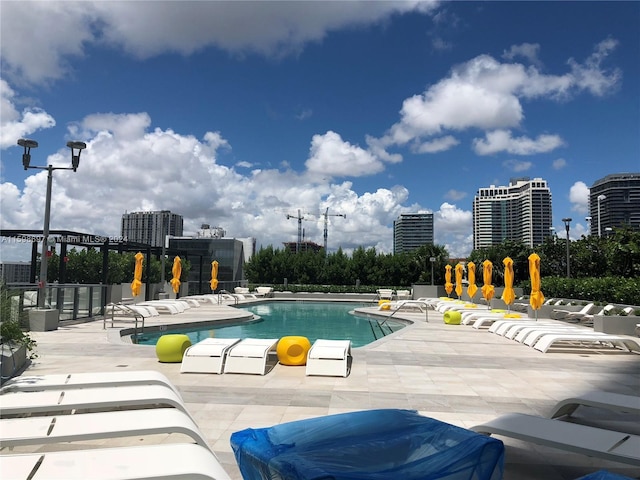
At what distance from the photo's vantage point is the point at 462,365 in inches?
353

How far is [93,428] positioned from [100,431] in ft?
0.39

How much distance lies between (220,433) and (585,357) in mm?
8717

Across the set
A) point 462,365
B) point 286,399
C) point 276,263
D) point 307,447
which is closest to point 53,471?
point 307,447

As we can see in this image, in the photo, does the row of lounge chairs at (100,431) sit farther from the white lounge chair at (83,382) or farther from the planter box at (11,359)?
the planter box at (11,359)

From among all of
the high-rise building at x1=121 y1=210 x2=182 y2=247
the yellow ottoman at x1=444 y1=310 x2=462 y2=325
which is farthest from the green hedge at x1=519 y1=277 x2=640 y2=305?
the high-rise building at x1=121 y1=210 x2=182 y2=247

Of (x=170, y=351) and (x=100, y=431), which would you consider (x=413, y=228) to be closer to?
(x=170, y=351)

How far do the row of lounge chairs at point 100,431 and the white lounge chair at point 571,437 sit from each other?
8.70ft

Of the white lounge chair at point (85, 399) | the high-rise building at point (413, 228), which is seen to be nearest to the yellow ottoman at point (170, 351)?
the white lounge chair at point (85, 399)

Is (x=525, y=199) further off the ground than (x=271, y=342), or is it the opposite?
(x=525, y=199)

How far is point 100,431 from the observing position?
3471 millimetres

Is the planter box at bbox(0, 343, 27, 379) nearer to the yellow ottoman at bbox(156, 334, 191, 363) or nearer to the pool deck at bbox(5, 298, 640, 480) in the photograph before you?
the pool deck at bbox(5, 298, 640, 480)

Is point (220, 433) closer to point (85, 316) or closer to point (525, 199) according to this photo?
point (85, 316)

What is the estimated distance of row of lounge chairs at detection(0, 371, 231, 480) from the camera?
107 inches

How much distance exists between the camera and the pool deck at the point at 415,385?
468 cm
